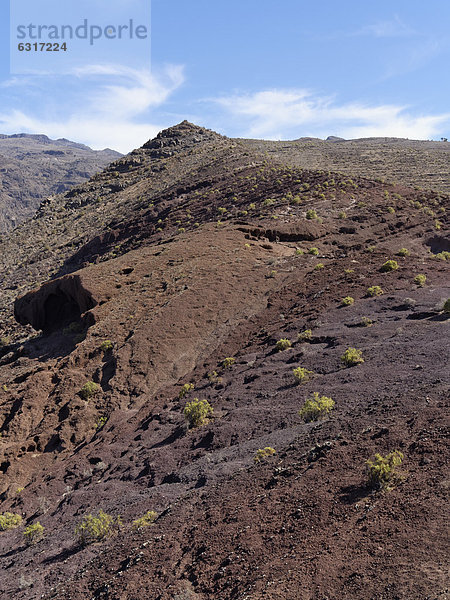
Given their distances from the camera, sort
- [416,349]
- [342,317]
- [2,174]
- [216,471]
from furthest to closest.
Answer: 1. [2,174]
2. [342,317]
3. [416,349]
4. [216,471]

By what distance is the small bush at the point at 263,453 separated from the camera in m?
8.76

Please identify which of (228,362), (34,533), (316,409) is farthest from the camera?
(228,362)

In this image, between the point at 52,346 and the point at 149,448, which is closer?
the point at 149,448

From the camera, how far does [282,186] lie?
3647 cm

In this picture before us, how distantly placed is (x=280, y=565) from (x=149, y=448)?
278 inches

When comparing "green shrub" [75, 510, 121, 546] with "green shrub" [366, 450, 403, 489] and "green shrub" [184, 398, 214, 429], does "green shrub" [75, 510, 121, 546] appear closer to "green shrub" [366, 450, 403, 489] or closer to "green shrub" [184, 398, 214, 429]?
"green shrub" [184, 398, 214, 429]

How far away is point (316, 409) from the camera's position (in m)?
9.98

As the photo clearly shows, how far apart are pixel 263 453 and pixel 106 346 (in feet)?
35.6

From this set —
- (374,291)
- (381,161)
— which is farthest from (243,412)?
(381,161)

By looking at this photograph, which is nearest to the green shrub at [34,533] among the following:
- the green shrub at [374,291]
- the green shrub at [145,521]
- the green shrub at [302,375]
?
the green shrub at [145,521]

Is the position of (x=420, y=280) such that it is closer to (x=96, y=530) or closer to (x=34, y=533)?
(x=96, y=530)

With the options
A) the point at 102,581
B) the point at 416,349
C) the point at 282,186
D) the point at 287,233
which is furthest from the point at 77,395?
the point at 282,186

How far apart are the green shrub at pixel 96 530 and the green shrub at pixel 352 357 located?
23.6 feet

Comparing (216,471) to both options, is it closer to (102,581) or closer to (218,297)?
(102,581)
